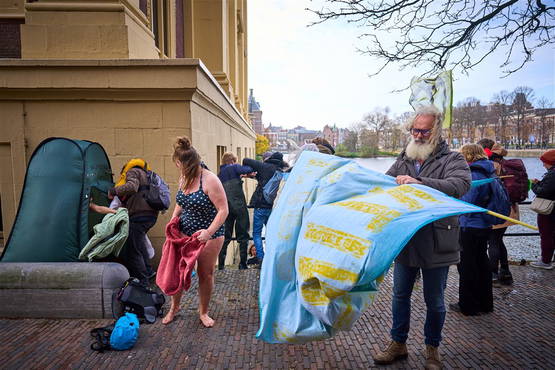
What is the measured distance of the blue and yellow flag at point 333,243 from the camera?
2.42 m

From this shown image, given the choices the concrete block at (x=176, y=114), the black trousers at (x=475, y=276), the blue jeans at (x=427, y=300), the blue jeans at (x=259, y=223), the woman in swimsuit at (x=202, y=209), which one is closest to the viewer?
the blue jeans at (x=427, y=300)

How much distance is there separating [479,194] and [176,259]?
3.56m

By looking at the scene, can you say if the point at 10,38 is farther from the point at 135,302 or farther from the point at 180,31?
the point at 135,302

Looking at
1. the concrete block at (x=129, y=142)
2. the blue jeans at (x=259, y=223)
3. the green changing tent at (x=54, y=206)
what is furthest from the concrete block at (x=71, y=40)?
the blue jeans at (x=259, y=223)

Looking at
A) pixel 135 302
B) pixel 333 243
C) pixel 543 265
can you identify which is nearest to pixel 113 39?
pixel 135 302

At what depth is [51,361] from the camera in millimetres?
3326

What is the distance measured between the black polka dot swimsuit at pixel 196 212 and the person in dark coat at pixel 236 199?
7.19 ft

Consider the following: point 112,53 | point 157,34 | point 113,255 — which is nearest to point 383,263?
point 113,255

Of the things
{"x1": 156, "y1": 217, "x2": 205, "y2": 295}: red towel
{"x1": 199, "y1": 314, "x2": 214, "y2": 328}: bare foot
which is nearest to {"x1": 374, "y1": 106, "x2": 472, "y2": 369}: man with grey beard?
{"x1": 199, "y1": 314, "x2": 214, "y2": 328}: bare foot

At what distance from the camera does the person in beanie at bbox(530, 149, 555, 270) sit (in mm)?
5840

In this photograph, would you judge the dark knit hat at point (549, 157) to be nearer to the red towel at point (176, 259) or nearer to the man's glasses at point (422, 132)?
the man's glasses at point (422, 132)

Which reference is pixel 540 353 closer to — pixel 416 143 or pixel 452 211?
pixel 452 211

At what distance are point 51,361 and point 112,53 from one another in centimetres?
443

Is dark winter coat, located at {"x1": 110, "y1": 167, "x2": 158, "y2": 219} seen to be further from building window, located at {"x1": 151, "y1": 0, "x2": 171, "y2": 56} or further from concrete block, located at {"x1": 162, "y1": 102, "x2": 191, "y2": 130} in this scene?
building window, located at {"x1": 151, "y1": 0, "x2": 171, "y2": 56}
